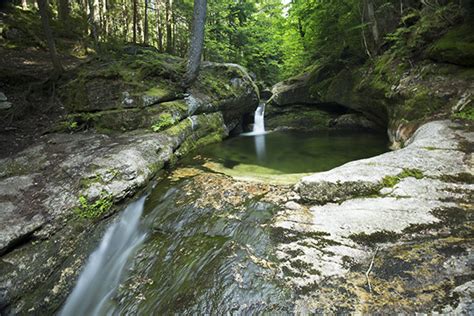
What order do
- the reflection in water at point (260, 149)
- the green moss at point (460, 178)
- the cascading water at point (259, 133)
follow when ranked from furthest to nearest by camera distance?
the cascading water at point (259, 133) → the reflection in water at point (260, 149) → the green moss at point (460, 178)

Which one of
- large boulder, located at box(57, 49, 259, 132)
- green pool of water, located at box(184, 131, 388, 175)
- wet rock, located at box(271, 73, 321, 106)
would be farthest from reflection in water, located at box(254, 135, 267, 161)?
wet rock, located at box(271, 73, 321, 106)

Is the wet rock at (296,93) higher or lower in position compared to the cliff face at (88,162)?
higher

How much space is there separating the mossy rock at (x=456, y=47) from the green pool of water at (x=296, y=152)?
2.83 metres

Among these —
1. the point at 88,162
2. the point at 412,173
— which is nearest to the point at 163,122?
the point at 88,162

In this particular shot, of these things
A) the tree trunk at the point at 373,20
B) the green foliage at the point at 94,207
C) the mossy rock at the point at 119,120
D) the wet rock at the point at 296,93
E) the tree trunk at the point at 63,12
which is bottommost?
the green foliage at the point at 94,207

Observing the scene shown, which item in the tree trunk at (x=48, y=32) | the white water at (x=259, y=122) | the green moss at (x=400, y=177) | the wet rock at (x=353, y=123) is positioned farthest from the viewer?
the white water at (x=259, y=122)

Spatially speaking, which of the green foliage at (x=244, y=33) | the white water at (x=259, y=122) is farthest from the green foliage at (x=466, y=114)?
the green foliage at (x=244, y=33)

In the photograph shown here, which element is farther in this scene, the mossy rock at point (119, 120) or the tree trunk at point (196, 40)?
the tree trunk at point (196, 40)

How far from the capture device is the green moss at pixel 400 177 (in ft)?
12.4

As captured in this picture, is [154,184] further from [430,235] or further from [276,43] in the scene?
[276,43]

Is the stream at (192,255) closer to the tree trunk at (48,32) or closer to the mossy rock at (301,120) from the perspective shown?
the tree trunk at (48,32)

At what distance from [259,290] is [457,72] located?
7.78 meters

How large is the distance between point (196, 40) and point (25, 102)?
5546mm

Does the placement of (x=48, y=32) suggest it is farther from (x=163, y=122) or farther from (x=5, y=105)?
(x=163, y=122)
